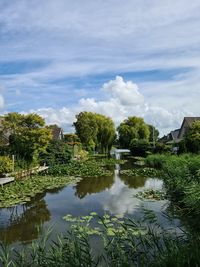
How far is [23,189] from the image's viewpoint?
53.8 ft

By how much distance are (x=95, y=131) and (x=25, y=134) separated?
106ft

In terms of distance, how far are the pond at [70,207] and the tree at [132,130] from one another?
152 feet

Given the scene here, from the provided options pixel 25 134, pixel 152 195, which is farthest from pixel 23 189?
pixel 25 134

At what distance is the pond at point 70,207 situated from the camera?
10188 mm

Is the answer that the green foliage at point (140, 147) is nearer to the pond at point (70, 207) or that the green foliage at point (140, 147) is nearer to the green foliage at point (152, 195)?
the pond at point (70, 207)

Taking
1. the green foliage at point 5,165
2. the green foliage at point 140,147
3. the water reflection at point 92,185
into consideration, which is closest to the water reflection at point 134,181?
the water reflection at point 92,185

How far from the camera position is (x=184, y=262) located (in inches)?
166

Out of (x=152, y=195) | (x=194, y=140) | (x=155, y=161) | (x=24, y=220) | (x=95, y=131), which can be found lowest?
(x=24, y=220)

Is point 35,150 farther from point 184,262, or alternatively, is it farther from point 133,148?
point 133,148

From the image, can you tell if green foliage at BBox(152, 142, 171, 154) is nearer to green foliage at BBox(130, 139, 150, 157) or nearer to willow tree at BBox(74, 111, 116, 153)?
green foliage at BBox(130, 139, 150, 157)

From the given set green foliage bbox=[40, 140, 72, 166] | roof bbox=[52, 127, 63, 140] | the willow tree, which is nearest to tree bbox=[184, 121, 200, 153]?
green foliage bbox=[40, 140, 72, 166]

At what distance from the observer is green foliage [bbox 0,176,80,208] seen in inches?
550

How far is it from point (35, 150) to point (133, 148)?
30969mm

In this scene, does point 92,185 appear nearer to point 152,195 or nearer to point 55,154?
point 152,195
